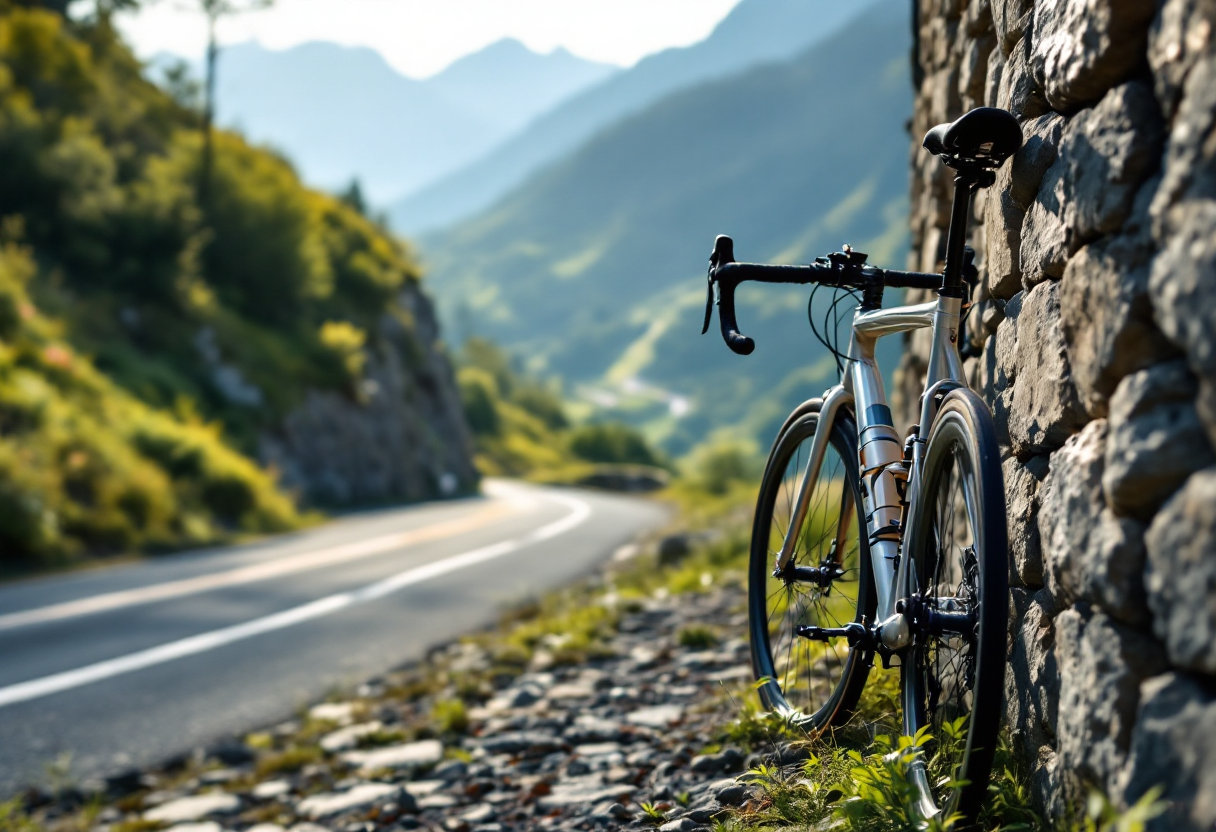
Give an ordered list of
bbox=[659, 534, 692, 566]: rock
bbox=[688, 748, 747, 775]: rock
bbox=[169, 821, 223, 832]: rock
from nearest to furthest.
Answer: bbox=[688, 748, 747, 775]: rock → bbox=[169, 821, 223, 832]: rock → bbox=[659, 534, 692, 566]: rock

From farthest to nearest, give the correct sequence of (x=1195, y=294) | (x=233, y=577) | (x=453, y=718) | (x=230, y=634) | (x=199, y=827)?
(x=233, y=577) → (x=230, y=634) → (x=453, y=718) → (x=199, y=827) → (x=1195, y=294)

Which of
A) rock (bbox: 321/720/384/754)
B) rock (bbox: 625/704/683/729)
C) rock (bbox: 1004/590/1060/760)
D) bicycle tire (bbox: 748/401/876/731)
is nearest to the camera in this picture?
rock (bbox: 1004/590/1060/760)

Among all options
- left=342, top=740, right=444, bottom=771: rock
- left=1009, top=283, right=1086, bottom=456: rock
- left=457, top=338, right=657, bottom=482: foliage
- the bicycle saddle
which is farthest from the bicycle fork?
left=457, top=338, right=657, bottom=482: foliage

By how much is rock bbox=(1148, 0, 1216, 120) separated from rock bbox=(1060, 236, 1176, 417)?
25cm

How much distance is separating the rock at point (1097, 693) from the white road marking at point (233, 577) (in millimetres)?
8629

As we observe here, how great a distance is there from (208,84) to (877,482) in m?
39.3

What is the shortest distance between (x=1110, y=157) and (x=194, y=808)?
446cm

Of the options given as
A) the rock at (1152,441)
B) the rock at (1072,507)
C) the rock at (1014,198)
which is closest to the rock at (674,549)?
the rock at (1014,198)

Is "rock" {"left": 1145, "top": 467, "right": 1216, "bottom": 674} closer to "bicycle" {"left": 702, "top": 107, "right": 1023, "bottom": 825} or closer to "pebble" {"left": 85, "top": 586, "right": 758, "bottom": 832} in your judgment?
"bicycle" {"left": 702, "top": 107, "right": 1023, "bottom": 825}

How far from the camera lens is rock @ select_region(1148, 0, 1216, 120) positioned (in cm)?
155

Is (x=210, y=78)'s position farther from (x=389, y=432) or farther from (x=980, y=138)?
(x=980, y=138)

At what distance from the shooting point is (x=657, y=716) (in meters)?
4.69

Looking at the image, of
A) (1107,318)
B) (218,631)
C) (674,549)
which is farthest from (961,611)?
(674,549)

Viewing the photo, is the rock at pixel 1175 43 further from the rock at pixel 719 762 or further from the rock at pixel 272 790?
the rock at pixel 272 790
